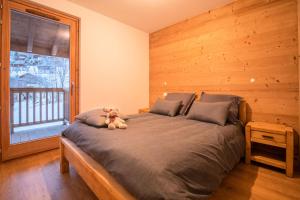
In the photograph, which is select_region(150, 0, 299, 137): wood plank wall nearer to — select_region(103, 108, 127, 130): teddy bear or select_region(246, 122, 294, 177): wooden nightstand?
select_region(246, 122, 294, 177): wooden nightstand

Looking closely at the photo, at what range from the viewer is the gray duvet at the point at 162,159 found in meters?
0.86

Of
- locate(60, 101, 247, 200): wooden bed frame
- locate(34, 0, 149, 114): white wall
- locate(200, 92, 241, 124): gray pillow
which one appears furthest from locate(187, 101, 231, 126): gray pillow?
locate(34, 0, 149, 114): white wall

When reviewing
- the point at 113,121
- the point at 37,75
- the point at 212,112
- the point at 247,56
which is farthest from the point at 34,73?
the point at 247,56

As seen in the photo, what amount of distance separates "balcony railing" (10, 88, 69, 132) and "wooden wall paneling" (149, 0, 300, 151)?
2.29 meters

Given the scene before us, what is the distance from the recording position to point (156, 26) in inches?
137

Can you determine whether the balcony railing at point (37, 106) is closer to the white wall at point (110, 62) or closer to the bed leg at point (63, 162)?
the white wall at point (110, 62)

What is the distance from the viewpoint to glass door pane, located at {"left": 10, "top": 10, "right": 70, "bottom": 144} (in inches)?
88.8

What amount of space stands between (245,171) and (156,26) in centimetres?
316

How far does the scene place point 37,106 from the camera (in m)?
3.11

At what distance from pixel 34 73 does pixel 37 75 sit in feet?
0.16

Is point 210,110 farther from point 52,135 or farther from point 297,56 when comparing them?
point 52,135

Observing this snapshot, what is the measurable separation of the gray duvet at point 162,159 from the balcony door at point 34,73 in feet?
4.15

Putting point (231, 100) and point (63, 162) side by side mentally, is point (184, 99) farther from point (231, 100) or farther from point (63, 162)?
point (63, 162)

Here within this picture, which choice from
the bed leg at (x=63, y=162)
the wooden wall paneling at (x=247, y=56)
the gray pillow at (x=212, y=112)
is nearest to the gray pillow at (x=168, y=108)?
the gray pillow at (x=212, y=112)
